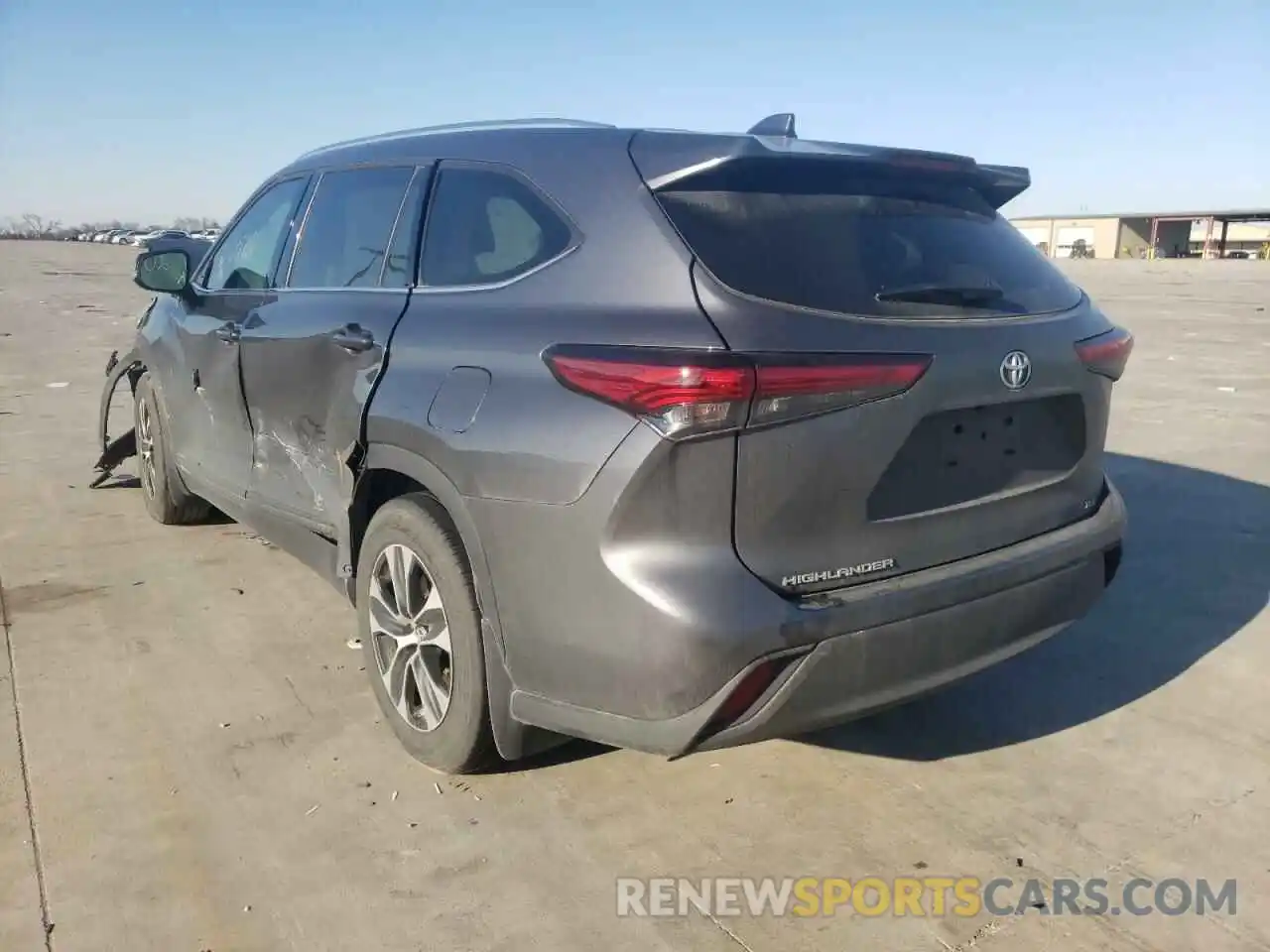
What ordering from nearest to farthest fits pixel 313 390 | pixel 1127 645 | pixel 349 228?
pixel 313 390 < pixel 349 228 < pixel 1127 645

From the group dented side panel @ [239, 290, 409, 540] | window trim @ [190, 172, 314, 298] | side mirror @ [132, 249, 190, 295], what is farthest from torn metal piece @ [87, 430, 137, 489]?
dented side panel @ [239, 290, 409, 540]

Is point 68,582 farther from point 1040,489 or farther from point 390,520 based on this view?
point 1040,489

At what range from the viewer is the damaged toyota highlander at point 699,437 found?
234 centimetres

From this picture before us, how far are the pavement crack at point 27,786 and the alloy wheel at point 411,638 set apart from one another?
1.02 m

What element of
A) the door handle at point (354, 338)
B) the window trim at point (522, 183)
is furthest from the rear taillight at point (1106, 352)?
the door handle at point (354, 338)

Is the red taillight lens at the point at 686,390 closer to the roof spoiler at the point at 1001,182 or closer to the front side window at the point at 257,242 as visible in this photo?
the roof spoiler at the point at 1001,182

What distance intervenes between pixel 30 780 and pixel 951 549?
9.06 feet

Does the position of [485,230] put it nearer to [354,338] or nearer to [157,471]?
[354,338]

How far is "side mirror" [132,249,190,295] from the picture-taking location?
16.1ft

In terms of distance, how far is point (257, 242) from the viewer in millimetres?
4496

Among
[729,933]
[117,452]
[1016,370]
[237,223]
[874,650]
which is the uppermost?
[237,223]

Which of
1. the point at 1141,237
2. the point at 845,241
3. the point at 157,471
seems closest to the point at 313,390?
the point at 845,241

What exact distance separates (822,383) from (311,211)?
2559 millimetres

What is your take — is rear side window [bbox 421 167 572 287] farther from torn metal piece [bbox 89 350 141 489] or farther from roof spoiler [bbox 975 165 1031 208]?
torn metal piece [bbox 89 350 141 489]
